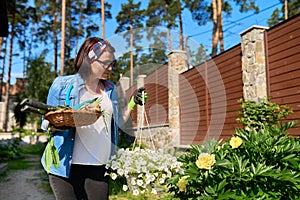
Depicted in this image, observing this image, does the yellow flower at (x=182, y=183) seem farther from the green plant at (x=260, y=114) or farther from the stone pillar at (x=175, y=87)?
the stone pillar at (x=175, y=87)

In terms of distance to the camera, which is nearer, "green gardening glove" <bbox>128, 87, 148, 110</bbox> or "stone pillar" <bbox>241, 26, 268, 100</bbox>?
"green gardening glove" <bbox>128, 87, 148, 110</bbox>

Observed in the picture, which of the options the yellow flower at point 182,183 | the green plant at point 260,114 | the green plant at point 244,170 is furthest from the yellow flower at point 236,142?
the green plant at point 260,114

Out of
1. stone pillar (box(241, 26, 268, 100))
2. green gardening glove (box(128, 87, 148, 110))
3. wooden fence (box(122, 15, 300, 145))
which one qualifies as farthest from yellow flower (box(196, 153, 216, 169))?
stone pillar (box(241, 26, 268, 100))

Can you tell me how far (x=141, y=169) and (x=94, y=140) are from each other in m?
0.32

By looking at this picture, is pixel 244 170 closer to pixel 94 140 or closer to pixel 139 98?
pixel 139 98

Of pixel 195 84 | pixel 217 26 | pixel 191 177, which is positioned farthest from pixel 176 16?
pixel 191 177

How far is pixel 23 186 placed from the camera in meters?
4.33

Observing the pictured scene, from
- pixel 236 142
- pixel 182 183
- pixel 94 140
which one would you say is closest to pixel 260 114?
pixel 236 142

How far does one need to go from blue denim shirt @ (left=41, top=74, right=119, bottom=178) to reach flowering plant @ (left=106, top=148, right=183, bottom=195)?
0.10 metres

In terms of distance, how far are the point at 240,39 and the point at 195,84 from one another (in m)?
1.88

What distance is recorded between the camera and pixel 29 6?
18797mm

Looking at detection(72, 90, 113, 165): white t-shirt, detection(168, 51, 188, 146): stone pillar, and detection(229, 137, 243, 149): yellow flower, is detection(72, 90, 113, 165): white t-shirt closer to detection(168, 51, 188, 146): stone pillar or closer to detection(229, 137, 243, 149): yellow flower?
detection(229, 137, 243, 149): yellow flower

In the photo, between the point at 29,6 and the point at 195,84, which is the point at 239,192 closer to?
the point at 195,84

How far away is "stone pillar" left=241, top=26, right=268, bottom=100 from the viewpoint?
4059 millimetres
